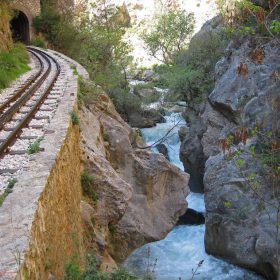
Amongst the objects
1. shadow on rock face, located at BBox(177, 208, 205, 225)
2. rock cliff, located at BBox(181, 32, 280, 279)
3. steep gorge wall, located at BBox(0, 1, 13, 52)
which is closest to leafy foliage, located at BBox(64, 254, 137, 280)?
rock cliff, located at BBox(181, 32, 280, 279)

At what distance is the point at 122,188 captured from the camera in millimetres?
9312

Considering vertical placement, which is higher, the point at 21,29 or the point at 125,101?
the point at 21,29

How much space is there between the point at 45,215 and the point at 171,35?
105 feet

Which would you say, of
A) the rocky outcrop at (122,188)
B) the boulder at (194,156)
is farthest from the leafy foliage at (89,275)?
the boulder at (194,156)

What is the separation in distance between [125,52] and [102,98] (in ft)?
44.8

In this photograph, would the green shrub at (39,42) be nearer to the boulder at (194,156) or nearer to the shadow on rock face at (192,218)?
the boulder at (194,156)

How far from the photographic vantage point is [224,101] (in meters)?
15.2

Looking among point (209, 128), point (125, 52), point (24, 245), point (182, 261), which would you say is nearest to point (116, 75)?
point (125, 52)

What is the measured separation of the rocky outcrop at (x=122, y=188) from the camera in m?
8.95

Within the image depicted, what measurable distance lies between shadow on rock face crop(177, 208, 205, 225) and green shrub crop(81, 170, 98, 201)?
288 inches

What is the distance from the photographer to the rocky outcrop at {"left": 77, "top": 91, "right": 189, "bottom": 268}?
29.4 feet

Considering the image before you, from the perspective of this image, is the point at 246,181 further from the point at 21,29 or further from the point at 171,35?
the point at 21,29

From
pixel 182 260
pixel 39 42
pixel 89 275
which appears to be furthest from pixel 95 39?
pixel 89 275

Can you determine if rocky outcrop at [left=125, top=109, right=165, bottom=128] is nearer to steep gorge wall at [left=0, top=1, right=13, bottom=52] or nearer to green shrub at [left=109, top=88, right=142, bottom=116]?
green shrub at [left=109, top=88, right=142, bottom=116]
